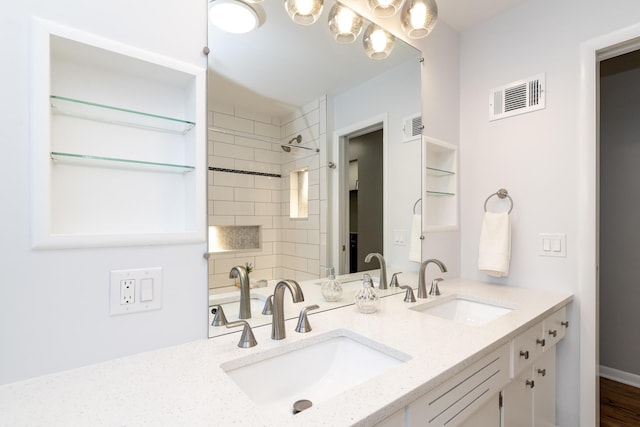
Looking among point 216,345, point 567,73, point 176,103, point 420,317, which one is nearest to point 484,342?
point 420,317

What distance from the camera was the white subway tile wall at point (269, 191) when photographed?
1065mm

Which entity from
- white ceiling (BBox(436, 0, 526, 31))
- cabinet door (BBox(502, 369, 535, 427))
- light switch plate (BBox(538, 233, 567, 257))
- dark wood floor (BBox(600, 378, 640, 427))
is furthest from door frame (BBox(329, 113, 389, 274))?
dark wood floor (BBox(600, 378, 640, 427))

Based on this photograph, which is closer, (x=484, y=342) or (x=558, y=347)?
(x=484, y=342)

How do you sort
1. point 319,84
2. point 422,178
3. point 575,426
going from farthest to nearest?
point 422,178
point 575,426
point 319,84

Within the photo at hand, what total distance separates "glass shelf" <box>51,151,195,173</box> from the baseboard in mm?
3171

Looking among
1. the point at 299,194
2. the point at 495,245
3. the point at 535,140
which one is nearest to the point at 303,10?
the point at 299,194

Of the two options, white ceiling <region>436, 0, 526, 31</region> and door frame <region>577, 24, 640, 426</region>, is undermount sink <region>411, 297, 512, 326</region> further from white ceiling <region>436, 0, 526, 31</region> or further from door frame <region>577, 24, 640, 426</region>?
white ceiling <region>436, 0, 526, 31</region>

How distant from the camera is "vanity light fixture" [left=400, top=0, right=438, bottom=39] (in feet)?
4.65

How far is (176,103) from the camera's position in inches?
40.3

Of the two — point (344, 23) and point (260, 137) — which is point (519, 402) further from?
point (344, 23)

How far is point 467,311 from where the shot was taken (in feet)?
5.18

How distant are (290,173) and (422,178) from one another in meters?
0.85

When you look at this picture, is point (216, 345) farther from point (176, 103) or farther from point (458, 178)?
point (458, 178)

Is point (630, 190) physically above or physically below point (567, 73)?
below
